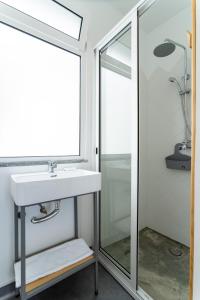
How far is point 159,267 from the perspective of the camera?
142 cm

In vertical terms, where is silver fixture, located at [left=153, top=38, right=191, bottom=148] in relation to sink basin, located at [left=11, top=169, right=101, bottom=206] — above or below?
above

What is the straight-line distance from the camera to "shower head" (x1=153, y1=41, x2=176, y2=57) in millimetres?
1630

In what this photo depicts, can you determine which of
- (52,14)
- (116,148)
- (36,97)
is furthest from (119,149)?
(52,14)

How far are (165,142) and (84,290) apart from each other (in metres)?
1.63

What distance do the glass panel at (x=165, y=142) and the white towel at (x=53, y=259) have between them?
576 mm

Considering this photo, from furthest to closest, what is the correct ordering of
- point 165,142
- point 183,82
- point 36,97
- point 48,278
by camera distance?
point 165,142 < point 183,82 < point 36,97 < point 48,278

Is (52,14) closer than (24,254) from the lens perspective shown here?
No

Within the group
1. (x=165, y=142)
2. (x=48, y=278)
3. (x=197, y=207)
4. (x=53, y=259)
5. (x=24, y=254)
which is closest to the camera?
(x=197, y=207)

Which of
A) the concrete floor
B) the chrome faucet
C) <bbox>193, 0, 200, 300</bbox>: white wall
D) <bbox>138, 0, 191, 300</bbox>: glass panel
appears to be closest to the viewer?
<bbox>193, 0, 200, 300</bbox>: white wall

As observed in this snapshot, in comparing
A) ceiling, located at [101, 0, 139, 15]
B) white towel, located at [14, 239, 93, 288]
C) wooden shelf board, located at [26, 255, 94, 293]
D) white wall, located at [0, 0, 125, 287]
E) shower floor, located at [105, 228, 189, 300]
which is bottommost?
shower floor, located at [105, 228, 189, 300]

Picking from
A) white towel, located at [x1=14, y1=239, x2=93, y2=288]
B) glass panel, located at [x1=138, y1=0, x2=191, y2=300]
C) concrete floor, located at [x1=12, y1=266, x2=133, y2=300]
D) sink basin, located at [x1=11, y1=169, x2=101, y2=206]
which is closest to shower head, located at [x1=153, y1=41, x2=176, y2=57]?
glass panel, located at [x1=138, y1=0, x2=191, y2=300]

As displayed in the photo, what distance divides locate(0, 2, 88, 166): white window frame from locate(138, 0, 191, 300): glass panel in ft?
1.92

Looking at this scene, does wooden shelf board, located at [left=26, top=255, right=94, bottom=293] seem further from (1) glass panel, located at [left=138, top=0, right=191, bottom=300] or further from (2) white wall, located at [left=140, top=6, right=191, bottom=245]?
(2) white wall, located at [left=140, top=6, right=191, bottom=245]

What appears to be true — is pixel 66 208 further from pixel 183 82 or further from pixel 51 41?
pixel 183 82
